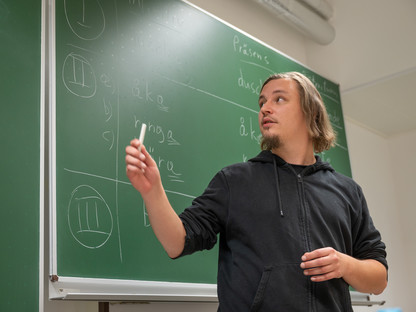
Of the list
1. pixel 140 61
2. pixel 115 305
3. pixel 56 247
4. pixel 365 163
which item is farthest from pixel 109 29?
pixel 365 163

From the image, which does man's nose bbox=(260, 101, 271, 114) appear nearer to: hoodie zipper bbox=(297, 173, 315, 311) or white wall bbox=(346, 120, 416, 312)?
hoodie zipper bbox=(297, 173, 315, 311)

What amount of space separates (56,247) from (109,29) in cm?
97

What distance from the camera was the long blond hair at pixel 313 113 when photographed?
1817mm

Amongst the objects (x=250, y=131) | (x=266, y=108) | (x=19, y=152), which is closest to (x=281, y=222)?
(x=266, y=108)

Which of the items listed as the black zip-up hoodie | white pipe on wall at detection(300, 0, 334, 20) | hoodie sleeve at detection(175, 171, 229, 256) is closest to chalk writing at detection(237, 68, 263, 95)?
white pipe on wall at detection(300, 0, 334, 20)

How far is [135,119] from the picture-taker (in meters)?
2.27

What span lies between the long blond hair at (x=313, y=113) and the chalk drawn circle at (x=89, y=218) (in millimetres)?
660

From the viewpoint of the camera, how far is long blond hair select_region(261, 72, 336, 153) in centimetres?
182

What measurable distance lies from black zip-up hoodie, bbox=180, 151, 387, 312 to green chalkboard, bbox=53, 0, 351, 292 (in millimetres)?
586

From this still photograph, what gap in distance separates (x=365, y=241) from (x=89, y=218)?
0.98 m

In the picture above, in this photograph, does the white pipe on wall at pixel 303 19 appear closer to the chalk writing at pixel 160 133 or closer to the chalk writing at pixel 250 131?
the chalk writing at pixel 250 131

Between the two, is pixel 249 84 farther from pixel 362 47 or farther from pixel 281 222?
pixel 281 222

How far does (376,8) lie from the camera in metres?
3.99

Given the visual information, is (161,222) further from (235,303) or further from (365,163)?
(365,163)
